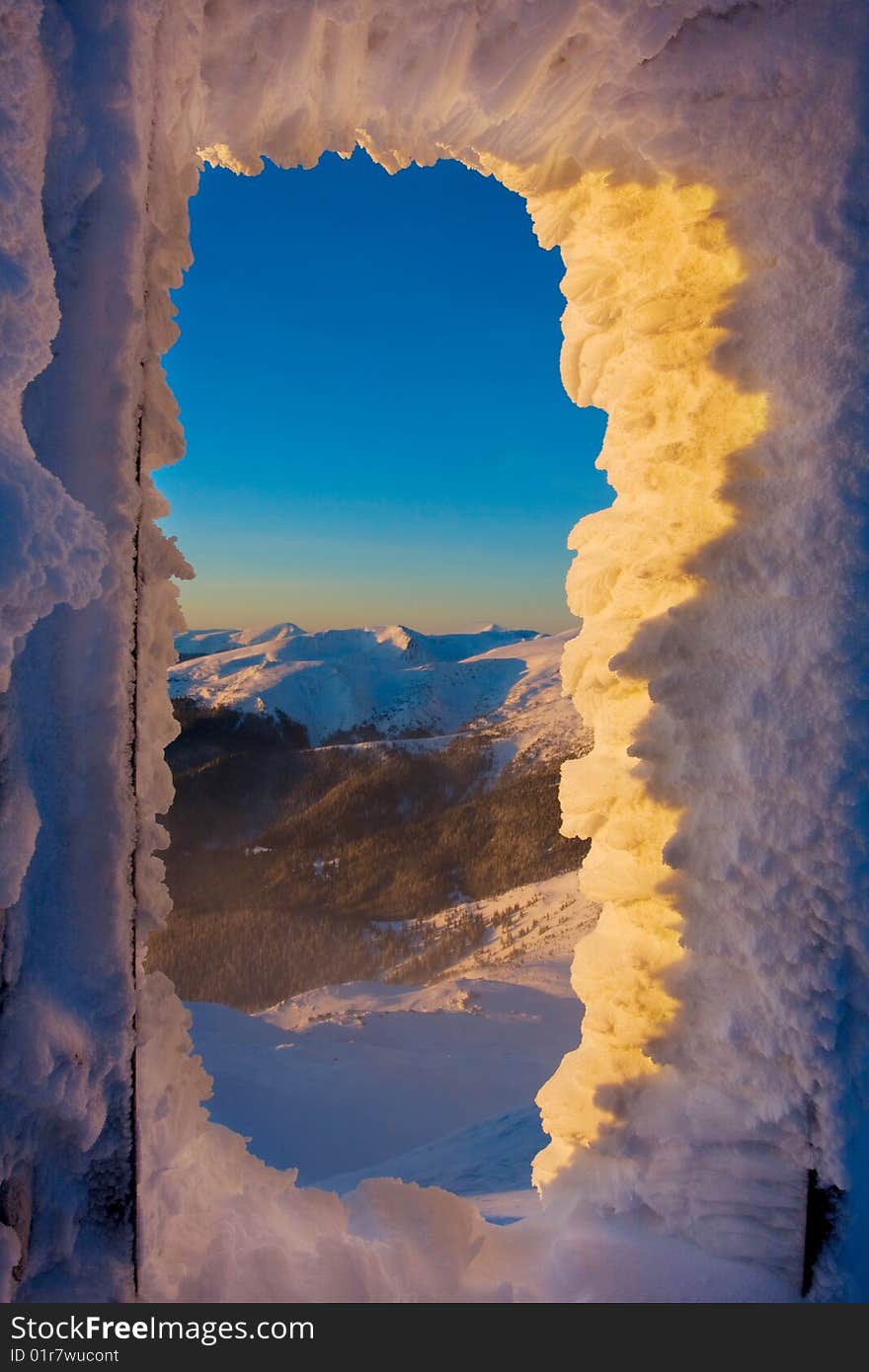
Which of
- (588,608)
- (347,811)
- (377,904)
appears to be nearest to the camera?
(588,608)

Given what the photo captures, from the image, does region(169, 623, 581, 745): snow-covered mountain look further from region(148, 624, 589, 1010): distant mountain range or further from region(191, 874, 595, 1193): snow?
region(191, 874, 595, 1193): snow

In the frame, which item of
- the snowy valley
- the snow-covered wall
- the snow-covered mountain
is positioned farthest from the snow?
the snow-covered mountain

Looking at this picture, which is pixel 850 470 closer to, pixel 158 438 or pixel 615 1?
pixel 615 1

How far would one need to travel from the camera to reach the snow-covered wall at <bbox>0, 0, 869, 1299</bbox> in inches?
59.7

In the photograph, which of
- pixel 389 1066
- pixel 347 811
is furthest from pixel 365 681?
pixel 389 1066

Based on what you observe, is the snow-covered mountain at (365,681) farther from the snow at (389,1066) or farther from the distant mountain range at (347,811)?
the snow at (389,1066)

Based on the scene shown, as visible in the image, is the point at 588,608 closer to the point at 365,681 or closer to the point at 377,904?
the point at 377,904

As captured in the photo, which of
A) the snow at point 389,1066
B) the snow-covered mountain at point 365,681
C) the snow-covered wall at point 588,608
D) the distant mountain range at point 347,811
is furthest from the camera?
the snow-covered mountain at point 365,681

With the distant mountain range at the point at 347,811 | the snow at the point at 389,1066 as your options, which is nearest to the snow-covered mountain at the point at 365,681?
the distant mountain range at the point at 347,811

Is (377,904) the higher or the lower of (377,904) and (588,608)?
the lower

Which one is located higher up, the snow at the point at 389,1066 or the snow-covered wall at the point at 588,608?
the snow-covered wall at the point at 588,608

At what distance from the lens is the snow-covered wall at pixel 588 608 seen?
1.52 metres

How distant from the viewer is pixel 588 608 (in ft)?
8.45

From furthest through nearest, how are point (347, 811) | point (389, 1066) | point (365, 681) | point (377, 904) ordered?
point (365, 681), point (347, 811), point (377, 904), point (389, 1066)
